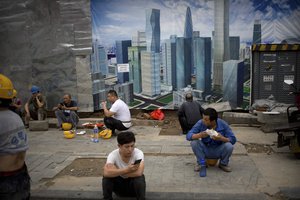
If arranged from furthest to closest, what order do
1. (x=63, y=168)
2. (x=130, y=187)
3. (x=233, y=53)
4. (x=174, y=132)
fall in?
(x=233, y=53), (x=174, y=132), (x=63, y=168), (x=130, y=187)

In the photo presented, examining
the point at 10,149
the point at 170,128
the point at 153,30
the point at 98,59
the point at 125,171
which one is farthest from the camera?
the point at 98,59

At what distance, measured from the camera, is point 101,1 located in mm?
10898

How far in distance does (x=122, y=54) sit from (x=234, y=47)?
346 cm

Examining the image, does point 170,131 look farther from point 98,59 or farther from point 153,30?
point 98,59

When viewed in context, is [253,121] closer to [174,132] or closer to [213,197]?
[174,132]

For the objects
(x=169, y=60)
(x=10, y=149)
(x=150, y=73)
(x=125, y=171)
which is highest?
(x=169, y=60)

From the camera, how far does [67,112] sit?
10117 mm

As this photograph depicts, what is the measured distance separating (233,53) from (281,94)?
5.93 feet

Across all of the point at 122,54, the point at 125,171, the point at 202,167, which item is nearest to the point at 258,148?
the point at 202,167

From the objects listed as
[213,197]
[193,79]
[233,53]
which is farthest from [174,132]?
[213,197]

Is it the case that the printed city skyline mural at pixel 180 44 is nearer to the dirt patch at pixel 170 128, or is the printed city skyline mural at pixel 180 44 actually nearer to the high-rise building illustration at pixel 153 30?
the high-rise building illustration at pixel 153 30

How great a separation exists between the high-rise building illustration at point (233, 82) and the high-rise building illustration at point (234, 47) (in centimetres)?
15

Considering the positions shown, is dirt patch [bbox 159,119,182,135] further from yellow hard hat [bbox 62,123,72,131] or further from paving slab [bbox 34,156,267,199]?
paving slab [bbox 34,156,267,199]

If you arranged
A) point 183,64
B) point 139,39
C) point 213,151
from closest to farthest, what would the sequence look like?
point 213,151 < point 139,39 < point 183,64
